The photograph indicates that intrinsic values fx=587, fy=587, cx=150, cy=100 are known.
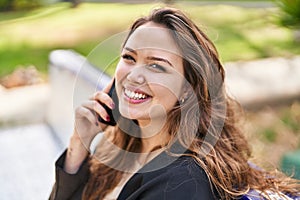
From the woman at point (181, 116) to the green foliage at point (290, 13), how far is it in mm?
2023

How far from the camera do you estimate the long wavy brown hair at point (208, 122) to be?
170 centimetres

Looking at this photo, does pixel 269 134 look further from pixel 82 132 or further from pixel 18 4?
pixel 18 4

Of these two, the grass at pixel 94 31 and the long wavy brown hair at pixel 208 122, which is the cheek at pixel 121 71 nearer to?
the long wavy brown hair at pixel 208 122

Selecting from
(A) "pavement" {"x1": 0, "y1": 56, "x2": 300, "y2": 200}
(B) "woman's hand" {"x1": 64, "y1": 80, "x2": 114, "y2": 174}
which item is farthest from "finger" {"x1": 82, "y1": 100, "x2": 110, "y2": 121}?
(A) "pavement" {"x1": 0, "y1": 56, "x2": 300, "y2": 200}

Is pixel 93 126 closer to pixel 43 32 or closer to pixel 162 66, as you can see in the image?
pixel 162 66

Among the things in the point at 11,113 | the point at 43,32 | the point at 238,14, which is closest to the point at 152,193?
the point at 11,113

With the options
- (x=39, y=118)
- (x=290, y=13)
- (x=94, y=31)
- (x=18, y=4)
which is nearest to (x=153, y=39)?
(x=290, y=13)

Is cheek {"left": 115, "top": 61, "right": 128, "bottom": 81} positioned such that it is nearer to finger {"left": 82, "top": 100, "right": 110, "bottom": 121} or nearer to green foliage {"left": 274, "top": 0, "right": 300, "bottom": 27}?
finger {"left": 82, "top": 100, "right": 110, "bottom": 121}

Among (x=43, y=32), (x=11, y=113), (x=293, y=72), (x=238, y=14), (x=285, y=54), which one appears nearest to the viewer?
(x=11, y=113)

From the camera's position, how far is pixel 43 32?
775 centimetres

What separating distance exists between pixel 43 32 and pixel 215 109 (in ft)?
20.4

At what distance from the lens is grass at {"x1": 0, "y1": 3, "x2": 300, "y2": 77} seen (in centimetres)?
688

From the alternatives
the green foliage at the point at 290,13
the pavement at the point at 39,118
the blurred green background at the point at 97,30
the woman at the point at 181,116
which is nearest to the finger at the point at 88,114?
the woman at the point at 181,116

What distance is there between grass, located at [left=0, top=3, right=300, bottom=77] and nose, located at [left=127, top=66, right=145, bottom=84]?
464 centimetres
